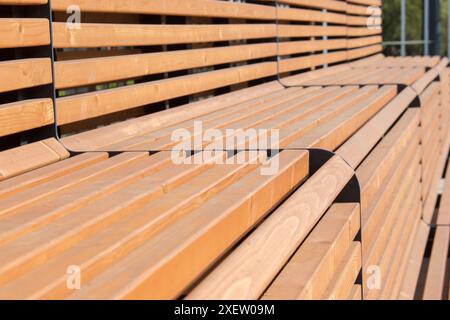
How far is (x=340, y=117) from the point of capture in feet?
12.8

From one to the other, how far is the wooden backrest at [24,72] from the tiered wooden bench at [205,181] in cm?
6

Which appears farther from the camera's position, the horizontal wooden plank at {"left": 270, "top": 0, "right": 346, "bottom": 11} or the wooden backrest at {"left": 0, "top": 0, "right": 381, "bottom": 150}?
the horizontal wooden plank at {"left": 270, "top": 0, "right": 346, "bottom": 11}

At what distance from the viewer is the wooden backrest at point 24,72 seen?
2414 millimetres

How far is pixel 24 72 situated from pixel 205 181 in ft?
2.34

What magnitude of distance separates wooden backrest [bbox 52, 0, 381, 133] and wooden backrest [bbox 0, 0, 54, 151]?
0.22 feet

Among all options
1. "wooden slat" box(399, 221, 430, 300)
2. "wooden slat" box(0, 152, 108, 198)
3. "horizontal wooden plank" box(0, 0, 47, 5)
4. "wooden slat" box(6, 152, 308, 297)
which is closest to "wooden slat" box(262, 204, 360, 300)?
"wooden slat" box(6, 152, 308, 297)

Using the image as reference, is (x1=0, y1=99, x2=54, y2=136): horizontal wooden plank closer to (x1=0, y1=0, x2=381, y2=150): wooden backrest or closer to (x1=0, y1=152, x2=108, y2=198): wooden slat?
(x1=0, y1=0, x2=381, y2=150): wooden backrest

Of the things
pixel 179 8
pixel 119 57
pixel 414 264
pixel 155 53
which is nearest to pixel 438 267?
pixel 414 264

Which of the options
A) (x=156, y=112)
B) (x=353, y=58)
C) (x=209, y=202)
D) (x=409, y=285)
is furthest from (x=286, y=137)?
(x=353, y=58)

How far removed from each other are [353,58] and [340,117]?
5.69 m

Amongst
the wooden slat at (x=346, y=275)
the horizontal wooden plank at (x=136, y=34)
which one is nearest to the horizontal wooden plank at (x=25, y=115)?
the horizontal wooden plank at (x=136, y=34)

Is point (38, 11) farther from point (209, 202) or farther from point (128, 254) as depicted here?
point (128, 254)

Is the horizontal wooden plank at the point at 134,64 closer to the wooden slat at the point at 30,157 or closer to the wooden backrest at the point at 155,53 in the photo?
the wooden backrest at the point at 155,53

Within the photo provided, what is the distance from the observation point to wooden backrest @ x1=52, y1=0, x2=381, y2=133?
9.45ft
